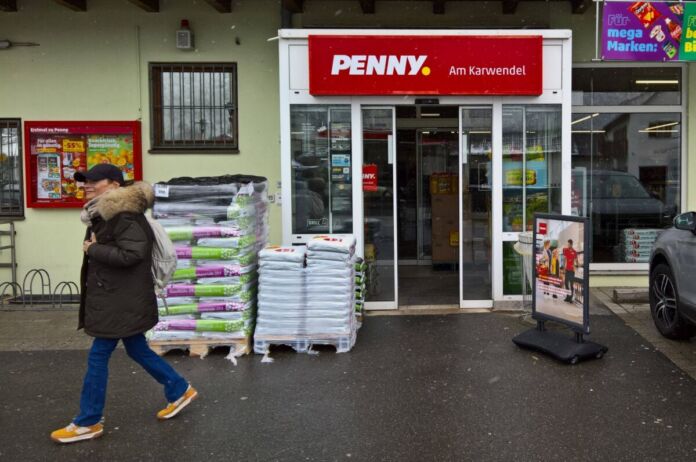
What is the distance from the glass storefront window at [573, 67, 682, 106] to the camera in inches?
357

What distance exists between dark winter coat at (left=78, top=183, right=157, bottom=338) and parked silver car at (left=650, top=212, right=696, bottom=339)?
4.63 m

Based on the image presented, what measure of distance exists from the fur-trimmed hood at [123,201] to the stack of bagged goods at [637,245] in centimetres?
711

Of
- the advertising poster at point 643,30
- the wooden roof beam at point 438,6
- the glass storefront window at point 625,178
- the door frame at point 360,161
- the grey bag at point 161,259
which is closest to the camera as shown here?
the grey bag at point 161,259

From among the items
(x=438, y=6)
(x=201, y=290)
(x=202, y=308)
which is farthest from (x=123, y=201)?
(x=438, y=6)

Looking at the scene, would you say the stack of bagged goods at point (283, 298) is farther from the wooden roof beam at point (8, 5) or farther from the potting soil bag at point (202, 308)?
the wooden roof beam at point (8, 5)

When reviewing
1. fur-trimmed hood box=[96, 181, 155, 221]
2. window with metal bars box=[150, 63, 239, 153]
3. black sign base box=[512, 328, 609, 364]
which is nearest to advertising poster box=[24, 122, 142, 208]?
window with metal bars box=[150, 63, 239, 153]

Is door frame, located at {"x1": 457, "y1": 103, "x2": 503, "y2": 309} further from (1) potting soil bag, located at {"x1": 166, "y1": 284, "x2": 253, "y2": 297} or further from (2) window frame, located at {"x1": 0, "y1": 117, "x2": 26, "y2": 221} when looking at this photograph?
(2) window frame, located at {"x1": 0, "y1": 117, "x2": 26, "y2": 221}

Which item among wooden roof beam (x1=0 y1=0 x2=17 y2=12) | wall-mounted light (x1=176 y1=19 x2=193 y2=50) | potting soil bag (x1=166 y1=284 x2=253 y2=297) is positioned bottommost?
potting soil bag (x1=166 y1=284 x2=253 y2=297)

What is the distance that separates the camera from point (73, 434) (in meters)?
4.31

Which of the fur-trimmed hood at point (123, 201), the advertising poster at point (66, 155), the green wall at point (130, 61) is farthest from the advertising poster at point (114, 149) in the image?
the fur-trimmed hood at point (123, 201)

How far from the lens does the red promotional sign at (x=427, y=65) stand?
7617 millimetres

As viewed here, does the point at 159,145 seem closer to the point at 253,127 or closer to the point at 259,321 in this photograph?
the point at 253,127

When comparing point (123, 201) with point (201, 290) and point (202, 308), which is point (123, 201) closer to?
point (201, 290)

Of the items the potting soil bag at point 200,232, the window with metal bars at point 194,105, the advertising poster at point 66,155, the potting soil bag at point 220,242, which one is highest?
the window with metal bars at point 194,105
